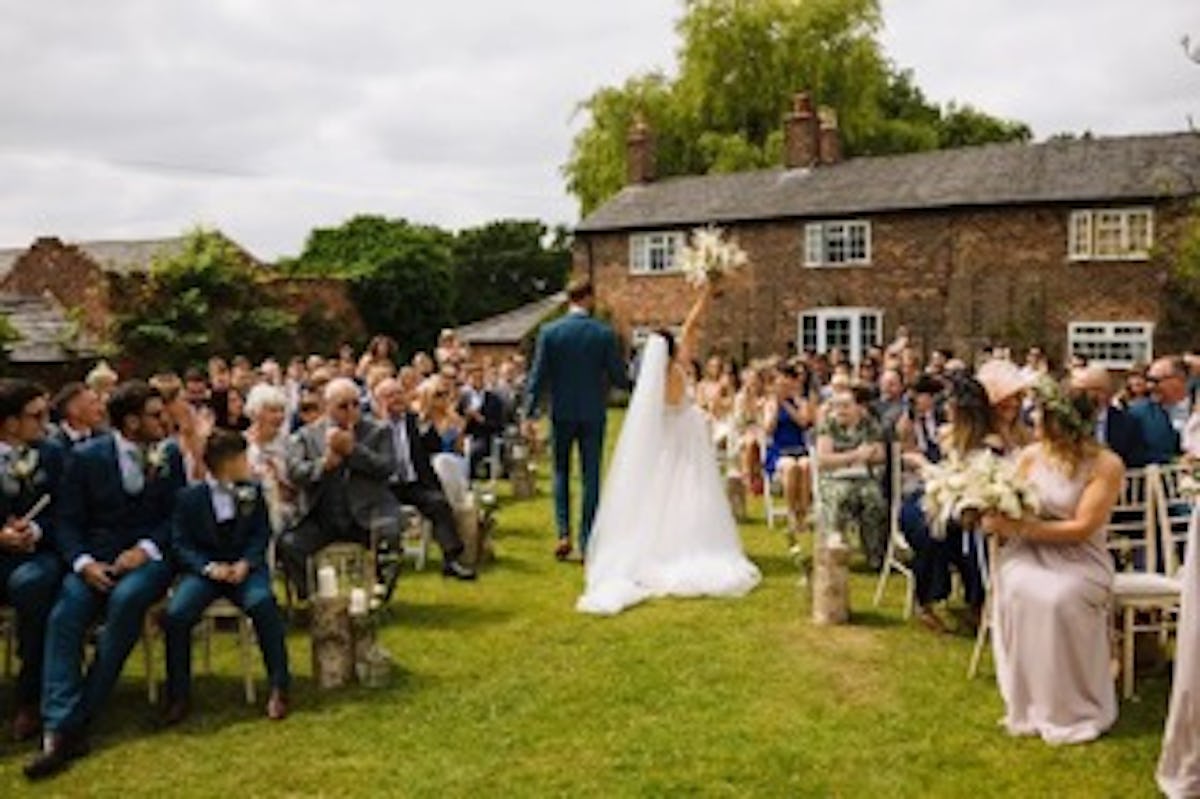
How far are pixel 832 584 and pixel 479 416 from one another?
26.0ft

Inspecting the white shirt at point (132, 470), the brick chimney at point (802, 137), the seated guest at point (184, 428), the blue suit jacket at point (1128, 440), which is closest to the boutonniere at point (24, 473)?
the white shirt at point (132, 470)

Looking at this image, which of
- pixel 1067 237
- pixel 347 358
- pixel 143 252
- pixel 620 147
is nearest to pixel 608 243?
pixel 620 147

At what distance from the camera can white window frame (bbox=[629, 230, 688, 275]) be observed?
3388 centimetres

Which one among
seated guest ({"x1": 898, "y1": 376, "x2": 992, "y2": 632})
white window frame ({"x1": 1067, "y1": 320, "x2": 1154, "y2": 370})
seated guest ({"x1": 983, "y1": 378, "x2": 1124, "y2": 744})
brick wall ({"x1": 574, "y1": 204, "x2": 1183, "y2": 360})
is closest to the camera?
seated guest ({"x1": 983, "y1": 378, "x2": 1124, "y2": 744})

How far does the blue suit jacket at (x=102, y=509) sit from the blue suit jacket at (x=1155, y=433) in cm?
761

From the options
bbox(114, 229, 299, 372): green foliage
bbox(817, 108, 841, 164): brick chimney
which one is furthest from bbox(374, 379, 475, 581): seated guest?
bbox(817, 108, 841, 164): brick chimney

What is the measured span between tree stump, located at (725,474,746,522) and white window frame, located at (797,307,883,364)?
18.3m

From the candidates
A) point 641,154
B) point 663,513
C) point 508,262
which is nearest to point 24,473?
point 663,513

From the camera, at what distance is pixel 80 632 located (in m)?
6.06

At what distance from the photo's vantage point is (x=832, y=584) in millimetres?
7867

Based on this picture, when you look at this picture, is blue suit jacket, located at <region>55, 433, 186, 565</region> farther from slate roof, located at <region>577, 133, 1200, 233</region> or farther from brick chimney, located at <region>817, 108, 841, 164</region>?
brick chimney, located at <region>817, 108, 841, 164</region>

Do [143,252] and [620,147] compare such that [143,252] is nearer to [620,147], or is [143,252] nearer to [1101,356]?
[620,147]

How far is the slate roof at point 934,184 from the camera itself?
87.0 feet

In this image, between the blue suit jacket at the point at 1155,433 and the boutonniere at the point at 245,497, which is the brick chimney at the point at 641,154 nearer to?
the blue suit jacket at the point at 1155,433
